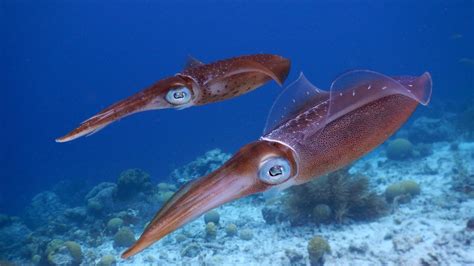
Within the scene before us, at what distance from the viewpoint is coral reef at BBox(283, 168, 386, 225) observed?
779cm

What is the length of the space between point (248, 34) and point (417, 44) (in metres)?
61.1

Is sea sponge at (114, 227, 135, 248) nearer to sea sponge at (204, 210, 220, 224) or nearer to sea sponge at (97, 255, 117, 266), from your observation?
sea sponge at (97, 255, 117, 266)

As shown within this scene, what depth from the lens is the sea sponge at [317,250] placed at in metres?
6.12

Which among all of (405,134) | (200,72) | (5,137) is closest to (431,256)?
(200,72)

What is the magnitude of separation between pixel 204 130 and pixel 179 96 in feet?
208

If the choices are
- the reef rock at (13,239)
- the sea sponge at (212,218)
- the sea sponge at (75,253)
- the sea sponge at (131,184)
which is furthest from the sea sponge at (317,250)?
the reef rock at (13,239)

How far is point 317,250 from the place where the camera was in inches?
241

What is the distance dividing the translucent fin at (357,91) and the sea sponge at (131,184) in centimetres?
1226

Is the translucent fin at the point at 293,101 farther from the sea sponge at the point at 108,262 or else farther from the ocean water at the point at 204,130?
the sea sponge at the point at 108,262

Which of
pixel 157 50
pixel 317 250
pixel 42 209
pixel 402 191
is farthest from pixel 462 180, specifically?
pixel 157 50

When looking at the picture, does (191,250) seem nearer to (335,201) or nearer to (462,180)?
(335,201)

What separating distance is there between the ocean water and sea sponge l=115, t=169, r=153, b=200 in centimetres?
8

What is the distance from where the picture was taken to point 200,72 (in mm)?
1574

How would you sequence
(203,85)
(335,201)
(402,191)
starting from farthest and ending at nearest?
(402,191) < (335,201) < (203,85)
